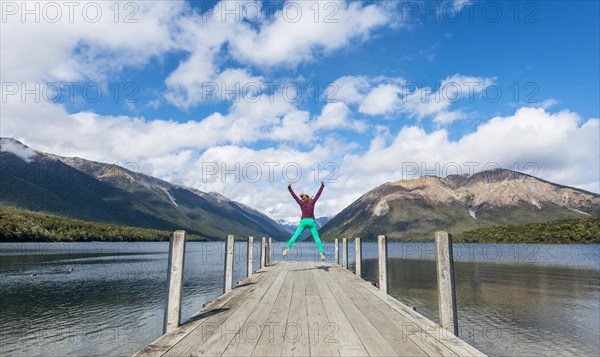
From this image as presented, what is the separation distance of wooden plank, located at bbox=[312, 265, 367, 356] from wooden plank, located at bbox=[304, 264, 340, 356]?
0.07 meters

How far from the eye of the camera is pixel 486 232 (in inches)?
7023

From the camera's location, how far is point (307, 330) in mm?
6629

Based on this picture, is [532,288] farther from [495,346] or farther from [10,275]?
[10,275]

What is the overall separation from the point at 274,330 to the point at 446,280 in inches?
134

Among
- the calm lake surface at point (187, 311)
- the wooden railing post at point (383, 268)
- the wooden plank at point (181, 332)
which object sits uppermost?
the wooden railing post at point (383, 268)

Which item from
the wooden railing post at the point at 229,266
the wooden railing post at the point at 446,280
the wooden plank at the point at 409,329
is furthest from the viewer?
the wooden railing post at the point at 229,266

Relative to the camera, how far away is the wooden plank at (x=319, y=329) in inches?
216

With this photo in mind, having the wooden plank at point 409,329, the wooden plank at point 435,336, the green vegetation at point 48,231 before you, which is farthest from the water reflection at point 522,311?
the green vegetation at point 48,231

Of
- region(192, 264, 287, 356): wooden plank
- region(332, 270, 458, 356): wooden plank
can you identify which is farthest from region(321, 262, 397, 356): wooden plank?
region(192, 264, 287, 356): wooden plank

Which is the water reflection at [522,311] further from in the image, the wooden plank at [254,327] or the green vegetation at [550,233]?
the green vegetation at [550,233]

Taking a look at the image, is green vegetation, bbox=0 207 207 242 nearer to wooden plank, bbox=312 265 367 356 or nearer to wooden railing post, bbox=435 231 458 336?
wooden plank, bbox=312 265 367 356

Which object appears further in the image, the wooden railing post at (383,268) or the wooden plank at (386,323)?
the wooden railing post at (383,268)

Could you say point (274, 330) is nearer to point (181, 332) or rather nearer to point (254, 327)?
point (254, 327)

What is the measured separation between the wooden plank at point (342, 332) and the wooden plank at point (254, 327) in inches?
41.8
